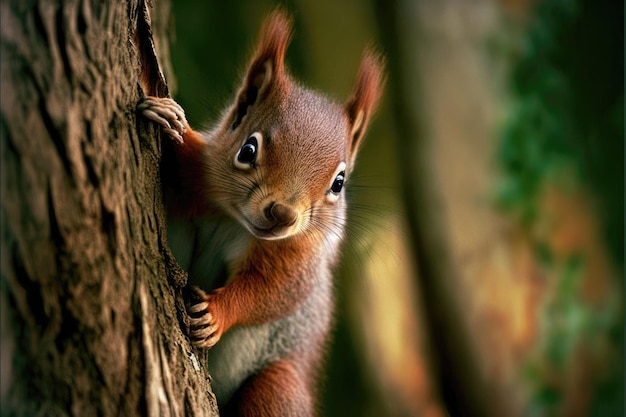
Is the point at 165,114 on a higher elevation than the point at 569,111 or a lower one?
lower

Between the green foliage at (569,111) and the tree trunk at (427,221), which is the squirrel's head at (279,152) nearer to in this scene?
the tree trunk at (427,221)

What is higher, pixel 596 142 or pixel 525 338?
pixel 596 142

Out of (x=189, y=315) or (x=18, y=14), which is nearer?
(x=18, y=14)

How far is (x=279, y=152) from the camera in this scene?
176cm

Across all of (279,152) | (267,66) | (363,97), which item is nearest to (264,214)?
(279,152)

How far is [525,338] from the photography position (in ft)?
13.7

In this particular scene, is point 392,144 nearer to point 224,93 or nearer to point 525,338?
point 525,338

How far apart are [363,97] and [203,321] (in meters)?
0.84

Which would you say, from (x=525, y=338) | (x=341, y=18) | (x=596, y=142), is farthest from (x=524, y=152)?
(x=341, y=18)

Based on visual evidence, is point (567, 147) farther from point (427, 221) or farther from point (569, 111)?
point (427, 221)

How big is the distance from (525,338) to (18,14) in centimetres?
367

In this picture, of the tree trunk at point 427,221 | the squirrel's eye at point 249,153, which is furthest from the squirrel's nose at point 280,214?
the tree trunk at point 427,221

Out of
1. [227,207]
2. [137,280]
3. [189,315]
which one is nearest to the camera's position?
[137,280]

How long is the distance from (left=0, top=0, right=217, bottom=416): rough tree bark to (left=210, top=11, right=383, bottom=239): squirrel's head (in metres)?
0.45
